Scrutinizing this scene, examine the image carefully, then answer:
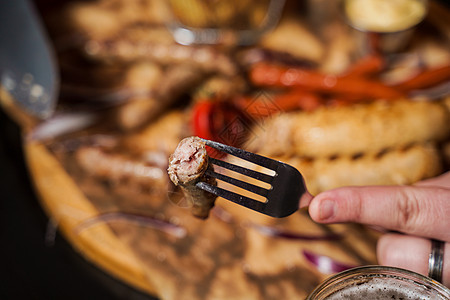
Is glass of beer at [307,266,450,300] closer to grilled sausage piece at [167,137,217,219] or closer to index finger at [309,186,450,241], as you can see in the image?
index finger at [309,186,450,241]

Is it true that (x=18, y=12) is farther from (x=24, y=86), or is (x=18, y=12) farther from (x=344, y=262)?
(x=344, y=262)

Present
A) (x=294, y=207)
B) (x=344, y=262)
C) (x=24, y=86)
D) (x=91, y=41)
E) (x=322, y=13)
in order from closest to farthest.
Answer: (x=294, y=207) < (x=344, y=262) < (x=24, y=86) < (x=91, y=41) < (x=322, y=13)

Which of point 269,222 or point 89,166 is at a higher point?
point 89,166

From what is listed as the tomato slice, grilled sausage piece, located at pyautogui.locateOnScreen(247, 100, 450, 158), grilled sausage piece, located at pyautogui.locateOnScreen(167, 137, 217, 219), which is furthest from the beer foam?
the tomato slice

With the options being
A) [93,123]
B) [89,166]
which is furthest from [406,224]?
[93,123]

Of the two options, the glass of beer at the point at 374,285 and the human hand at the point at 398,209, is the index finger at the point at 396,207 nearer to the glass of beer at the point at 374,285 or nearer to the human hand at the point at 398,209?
the human hand at the point at 398,209

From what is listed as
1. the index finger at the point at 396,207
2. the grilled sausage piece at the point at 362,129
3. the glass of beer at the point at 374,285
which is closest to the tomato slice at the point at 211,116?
the grilled sausage piece at the point at 362,129
